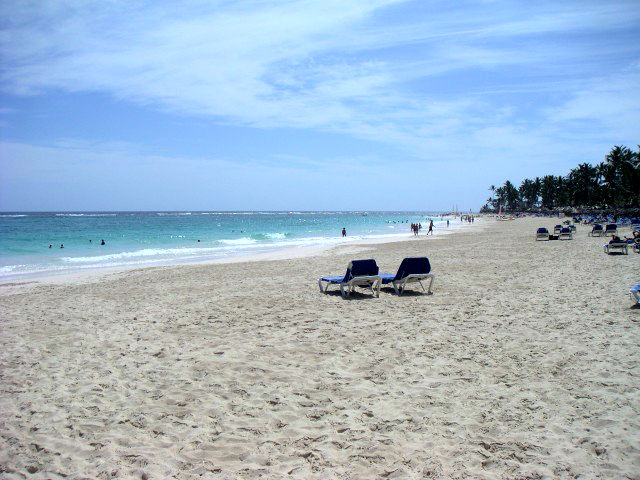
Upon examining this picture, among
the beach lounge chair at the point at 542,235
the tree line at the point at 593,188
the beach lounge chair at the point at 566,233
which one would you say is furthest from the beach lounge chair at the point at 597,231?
the tree line at the point at 593,188

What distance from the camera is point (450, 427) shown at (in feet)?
13.5

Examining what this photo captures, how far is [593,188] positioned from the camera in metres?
93.2

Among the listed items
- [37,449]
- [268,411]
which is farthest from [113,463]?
[268,411]

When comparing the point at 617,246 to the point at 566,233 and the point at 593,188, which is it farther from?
the point at 593,188

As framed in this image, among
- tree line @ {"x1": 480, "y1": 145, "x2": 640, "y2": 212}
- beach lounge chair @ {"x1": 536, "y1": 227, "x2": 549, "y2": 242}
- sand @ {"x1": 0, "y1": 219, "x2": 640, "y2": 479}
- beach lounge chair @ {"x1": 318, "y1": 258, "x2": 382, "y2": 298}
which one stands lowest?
sand @ {"x1": 0, "y1": 219, "x2": 640, "y2": 479}

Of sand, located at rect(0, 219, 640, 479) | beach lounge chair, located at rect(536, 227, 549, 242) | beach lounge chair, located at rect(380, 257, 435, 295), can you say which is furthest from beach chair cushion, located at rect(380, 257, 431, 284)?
beach lounge chair, located at rect(536, 227, 549, 242)

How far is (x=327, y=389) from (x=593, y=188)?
103313mm

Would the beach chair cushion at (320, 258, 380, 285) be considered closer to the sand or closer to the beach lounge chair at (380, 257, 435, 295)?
the beach lounge chair at (380, 257, 435, 295)

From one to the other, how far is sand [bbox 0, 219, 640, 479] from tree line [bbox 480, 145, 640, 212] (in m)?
68.4

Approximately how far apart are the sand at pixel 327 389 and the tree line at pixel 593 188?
2691 inches

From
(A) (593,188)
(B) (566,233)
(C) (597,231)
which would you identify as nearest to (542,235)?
(B) (566,233)

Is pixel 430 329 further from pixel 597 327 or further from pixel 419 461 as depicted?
pixel 419 461

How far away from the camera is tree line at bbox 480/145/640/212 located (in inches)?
2798

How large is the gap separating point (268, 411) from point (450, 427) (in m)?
1.63
